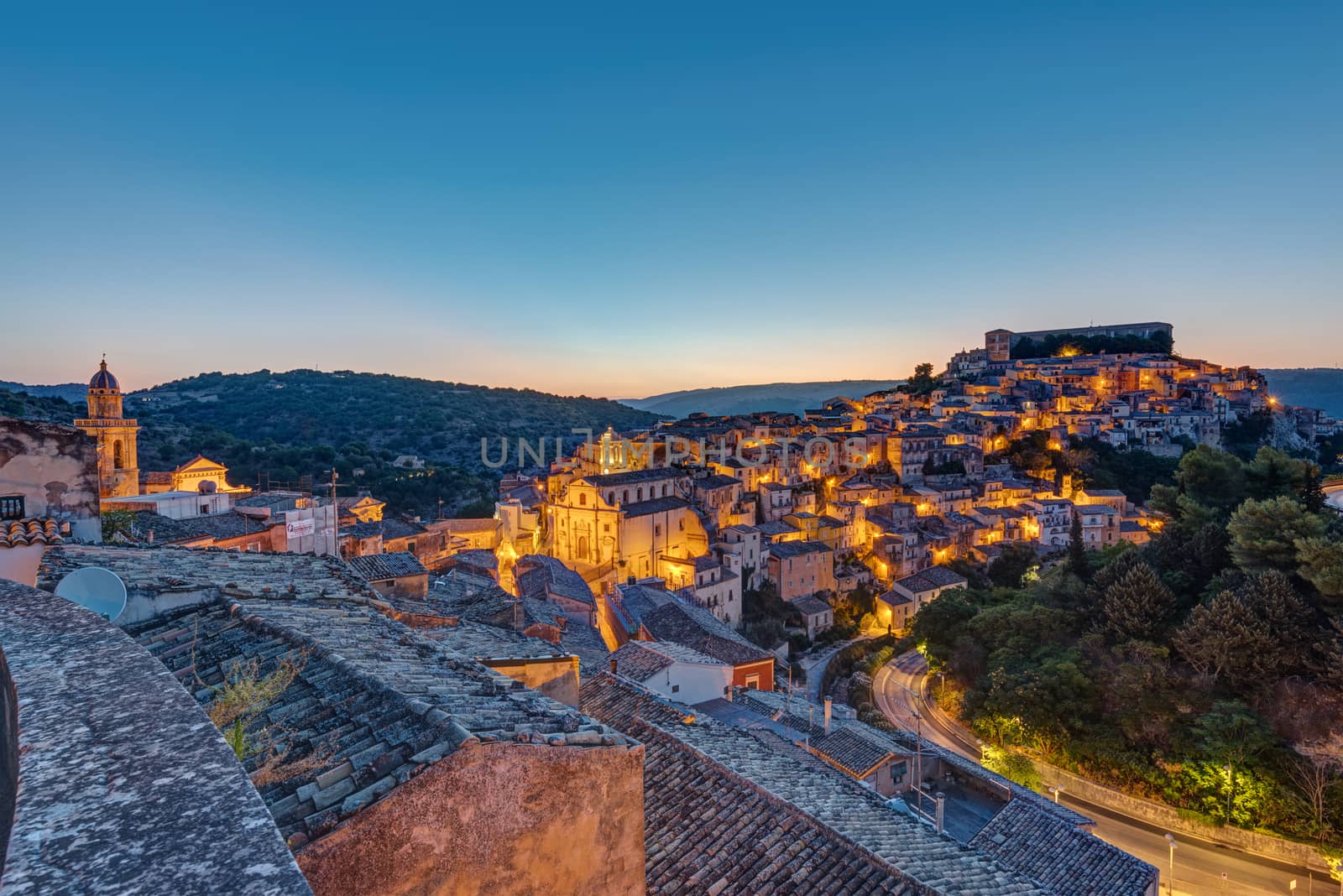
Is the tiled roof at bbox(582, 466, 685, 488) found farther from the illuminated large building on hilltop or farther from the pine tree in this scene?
the illuminated large building on hilltop

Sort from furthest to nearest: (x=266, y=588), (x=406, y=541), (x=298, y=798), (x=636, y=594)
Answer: (x=406, y=541), (x=636, y=594), (x=266, y=588), (x=298, y=798)

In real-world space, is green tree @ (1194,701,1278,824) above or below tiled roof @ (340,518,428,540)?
below

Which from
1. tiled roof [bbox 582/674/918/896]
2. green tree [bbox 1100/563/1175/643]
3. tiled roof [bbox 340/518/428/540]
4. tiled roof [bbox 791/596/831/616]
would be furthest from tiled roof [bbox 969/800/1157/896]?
tiled roof [bbox 791/596/831/616]

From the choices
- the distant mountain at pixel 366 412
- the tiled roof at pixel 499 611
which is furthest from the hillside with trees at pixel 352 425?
the tiled roof at pixel 499 611

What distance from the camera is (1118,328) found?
3994 inches

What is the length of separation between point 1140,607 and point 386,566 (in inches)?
861

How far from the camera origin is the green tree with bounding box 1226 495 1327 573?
19.0m

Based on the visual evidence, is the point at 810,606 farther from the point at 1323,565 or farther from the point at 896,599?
the point at 1323,565

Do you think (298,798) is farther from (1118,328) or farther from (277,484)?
(1118,328)

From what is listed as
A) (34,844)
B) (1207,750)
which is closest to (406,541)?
(1207,750)

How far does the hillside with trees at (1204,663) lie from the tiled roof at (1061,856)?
6.48 metres

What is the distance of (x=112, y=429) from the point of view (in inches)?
1104

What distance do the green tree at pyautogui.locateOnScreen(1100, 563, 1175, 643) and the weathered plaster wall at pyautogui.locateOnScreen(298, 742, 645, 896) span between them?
76.2 ft

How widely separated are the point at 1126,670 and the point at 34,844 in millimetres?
24368
